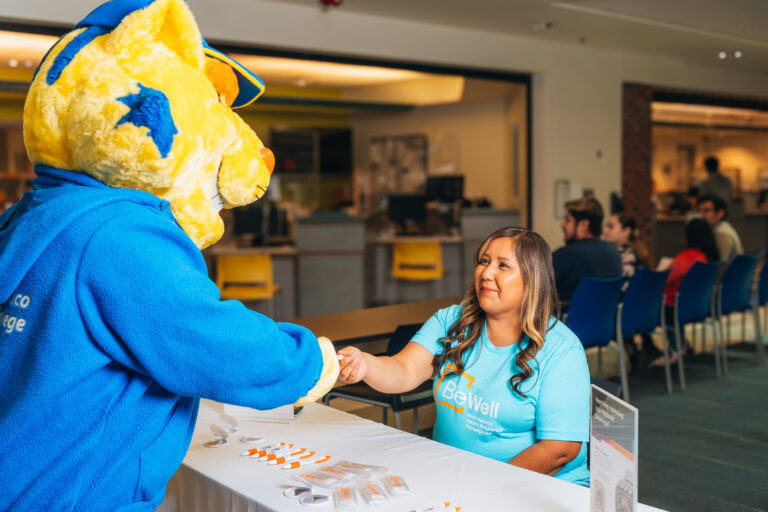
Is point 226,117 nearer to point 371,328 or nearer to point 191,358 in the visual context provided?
point 191,358

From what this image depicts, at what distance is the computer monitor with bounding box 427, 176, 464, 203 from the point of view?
10.3 metres

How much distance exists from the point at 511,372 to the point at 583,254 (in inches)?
105

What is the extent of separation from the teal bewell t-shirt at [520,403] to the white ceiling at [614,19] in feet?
14.3

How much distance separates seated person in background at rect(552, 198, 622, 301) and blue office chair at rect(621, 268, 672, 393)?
0.15 metres

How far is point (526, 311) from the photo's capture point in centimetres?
206

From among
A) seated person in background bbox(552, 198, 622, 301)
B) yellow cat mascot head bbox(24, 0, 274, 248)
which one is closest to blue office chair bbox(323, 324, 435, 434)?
seated person in background bbox(552, 198, 622, 301)

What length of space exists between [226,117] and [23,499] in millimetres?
713

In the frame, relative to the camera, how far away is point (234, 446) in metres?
1.95

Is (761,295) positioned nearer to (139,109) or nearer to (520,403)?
(520,403)

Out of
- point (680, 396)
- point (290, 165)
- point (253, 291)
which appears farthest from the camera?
point (290, 165)

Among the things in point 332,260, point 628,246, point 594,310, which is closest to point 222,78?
point 594,310

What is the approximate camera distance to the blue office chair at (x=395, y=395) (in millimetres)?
3090

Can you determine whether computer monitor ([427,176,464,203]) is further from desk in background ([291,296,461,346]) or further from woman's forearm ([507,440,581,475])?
woman's forearm ([507,440,581,475])

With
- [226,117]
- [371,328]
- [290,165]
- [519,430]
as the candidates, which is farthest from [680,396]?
[290,165]
